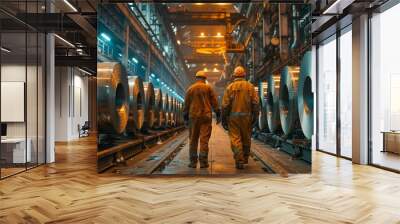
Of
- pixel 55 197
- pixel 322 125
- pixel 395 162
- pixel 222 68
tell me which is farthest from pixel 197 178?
pixel 322 125

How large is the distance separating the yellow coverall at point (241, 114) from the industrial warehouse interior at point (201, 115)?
0.02m

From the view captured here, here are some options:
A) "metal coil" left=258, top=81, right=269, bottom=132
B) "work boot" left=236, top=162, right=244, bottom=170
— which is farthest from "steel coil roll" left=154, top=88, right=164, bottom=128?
"metal coil" left=258, top=81, right=269, bottom=132

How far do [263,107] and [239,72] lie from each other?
2.38 feet

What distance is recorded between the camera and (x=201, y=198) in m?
4.04

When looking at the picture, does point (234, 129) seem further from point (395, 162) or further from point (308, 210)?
point (395, 162)

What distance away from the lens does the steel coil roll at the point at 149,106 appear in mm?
5972

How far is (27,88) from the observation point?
23.2ft

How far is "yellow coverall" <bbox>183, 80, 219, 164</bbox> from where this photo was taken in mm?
5208

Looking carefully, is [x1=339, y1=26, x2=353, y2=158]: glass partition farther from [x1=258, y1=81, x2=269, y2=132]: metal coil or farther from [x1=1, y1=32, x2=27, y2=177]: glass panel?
[x1=1, y1=32, x2=27, y2=177]: glass panel

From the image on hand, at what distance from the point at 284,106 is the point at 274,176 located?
44.6 inches

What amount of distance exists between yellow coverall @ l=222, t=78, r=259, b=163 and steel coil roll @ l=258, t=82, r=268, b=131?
0.14 meters

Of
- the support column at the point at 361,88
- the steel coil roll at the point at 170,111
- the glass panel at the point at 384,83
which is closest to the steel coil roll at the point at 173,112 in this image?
the steel coil roll at the point at 170,111

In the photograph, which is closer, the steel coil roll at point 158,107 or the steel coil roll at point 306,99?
the steel coil roll at point 306,99

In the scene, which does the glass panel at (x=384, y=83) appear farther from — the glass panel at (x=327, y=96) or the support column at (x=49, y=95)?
the support column at (x=49, y=95)
